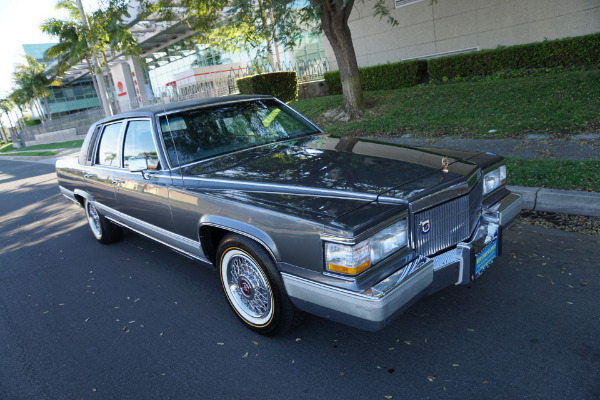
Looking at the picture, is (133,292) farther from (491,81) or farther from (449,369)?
(491,81)

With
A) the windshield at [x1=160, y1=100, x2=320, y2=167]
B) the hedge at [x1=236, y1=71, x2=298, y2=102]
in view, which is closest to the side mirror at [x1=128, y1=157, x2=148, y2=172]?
the windshield at [x1=160, y1=100, x2=320, y2=167]

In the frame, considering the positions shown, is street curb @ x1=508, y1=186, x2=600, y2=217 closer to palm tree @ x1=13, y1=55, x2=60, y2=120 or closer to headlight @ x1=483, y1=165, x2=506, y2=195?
headlight @ x1=483, y1=165, x2=506, y2=195

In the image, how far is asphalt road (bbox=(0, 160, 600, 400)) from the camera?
246 centimetres

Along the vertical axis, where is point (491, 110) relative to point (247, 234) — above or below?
below

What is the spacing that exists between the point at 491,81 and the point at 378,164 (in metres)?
9.89

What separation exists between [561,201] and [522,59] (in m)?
9.03

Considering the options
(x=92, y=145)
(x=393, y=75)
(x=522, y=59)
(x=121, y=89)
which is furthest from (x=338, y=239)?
(x=121, y=89)

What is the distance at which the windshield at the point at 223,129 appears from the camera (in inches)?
148

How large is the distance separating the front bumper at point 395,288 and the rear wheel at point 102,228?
11.9 ft

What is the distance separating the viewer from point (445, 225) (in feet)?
9.06

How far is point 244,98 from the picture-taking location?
4379mm

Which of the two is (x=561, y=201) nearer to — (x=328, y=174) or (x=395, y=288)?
(x=328, y=174)

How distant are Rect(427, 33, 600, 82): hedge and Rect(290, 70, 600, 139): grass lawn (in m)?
1.06

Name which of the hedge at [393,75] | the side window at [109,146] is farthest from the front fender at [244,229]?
the hedge at [393,75]
